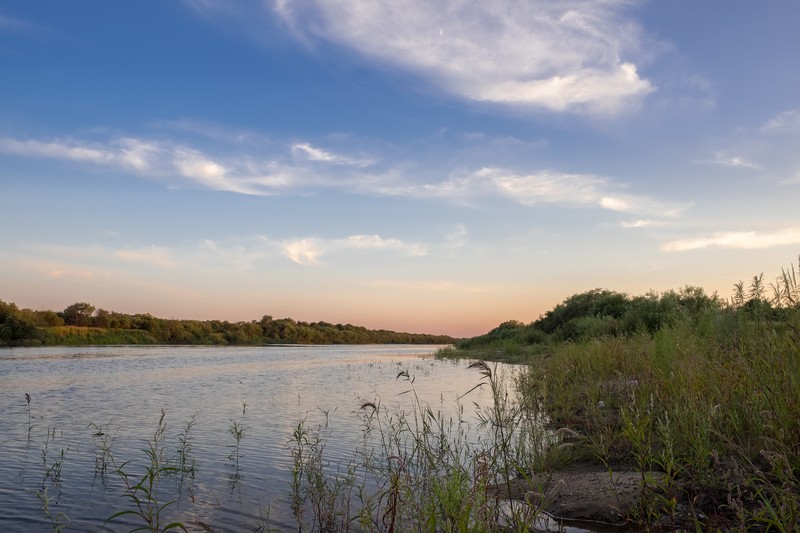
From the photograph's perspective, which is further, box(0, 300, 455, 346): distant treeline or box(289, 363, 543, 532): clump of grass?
box(0, 300, 455, 346): distant treeline

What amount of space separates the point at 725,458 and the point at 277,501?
5289 millimetres

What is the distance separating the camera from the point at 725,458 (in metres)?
6.30

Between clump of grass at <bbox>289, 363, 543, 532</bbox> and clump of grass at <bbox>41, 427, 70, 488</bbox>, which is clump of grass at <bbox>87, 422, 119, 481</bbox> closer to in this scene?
clump of grass at <bbox>41, 427, 70, 488</bbox>

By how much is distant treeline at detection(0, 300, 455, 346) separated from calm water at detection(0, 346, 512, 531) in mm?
34974

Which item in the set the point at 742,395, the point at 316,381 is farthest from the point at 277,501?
the point at 316,381

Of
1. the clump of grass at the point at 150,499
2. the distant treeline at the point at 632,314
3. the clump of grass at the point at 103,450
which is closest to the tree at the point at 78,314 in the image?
the distant treeline at the point at 632,314

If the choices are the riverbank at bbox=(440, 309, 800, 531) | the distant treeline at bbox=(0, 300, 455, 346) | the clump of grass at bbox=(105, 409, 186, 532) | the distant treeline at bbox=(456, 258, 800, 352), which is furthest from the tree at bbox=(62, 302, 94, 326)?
the riverbank at bbox=(440, 309, 800, 531)

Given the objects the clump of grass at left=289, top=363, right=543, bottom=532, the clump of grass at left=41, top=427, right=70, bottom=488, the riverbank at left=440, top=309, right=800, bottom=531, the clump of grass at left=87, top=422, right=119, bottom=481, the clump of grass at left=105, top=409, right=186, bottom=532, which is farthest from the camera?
the clump of grass at left=87, top=422, right=119, bottom=481

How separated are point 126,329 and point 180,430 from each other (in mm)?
69765

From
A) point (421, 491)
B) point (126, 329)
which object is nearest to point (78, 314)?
point (126, 329)

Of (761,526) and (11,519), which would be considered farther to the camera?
(11,519)

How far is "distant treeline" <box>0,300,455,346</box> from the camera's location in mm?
54719

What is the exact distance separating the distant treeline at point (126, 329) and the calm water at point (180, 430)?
3497 centimetres

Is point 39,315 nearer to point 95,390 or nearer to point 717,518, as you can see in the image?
point 95,390
